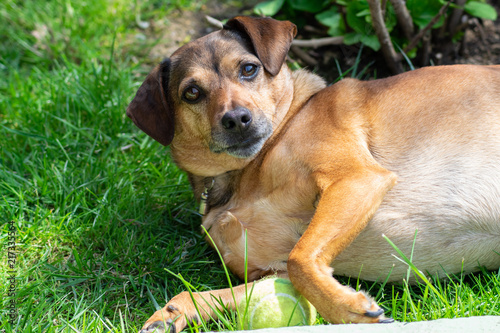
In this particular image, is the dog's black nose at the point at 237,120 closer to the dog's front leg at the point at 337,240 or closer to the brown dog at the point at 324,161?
the brown dog at the point at 324,161

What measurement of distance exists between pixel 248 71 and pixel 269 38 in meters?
0.29

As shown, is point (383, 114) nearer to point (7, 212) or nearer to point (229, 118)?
point (229, 118)

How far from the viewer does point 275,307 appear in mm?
2619

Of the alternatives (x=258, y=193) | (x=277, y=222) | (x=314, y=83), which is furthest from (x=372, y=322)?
(x=314, y=83)

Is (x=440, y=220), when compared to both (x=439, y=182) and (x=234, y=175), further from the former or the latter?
(x=234, y=175)

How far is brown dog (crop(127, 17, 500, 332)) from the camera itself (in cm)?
283

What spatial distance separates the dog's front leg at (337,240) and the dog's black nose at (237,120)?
0.62 meters

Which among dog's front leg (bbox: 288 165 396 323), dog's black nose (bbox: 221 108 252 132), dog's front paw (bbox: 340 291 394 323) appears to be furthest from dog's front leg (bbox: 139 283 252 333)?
dog's black nose (bbox: 221 108 252 132)

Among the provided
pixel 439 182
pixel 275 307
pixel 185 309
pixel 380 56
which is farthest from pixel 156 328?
pixel 380 56

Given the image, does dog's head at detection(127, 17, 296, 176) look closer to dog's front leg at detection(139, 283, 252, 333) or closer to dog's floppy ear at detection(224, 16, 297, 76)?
dog's floppy ear at detection(224, 16, 297, 76)

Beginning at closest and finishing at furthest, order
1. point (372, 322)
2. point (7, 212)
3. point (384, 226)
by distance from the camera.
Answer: point (372, 322)
point (384, 226)
point (7, 212)

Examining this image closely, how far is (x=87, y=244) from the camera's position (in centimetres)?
357

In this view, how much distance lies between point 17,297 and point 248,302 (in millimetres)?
1533

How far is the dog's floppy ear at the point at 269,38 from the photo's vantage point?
11.5 ft
